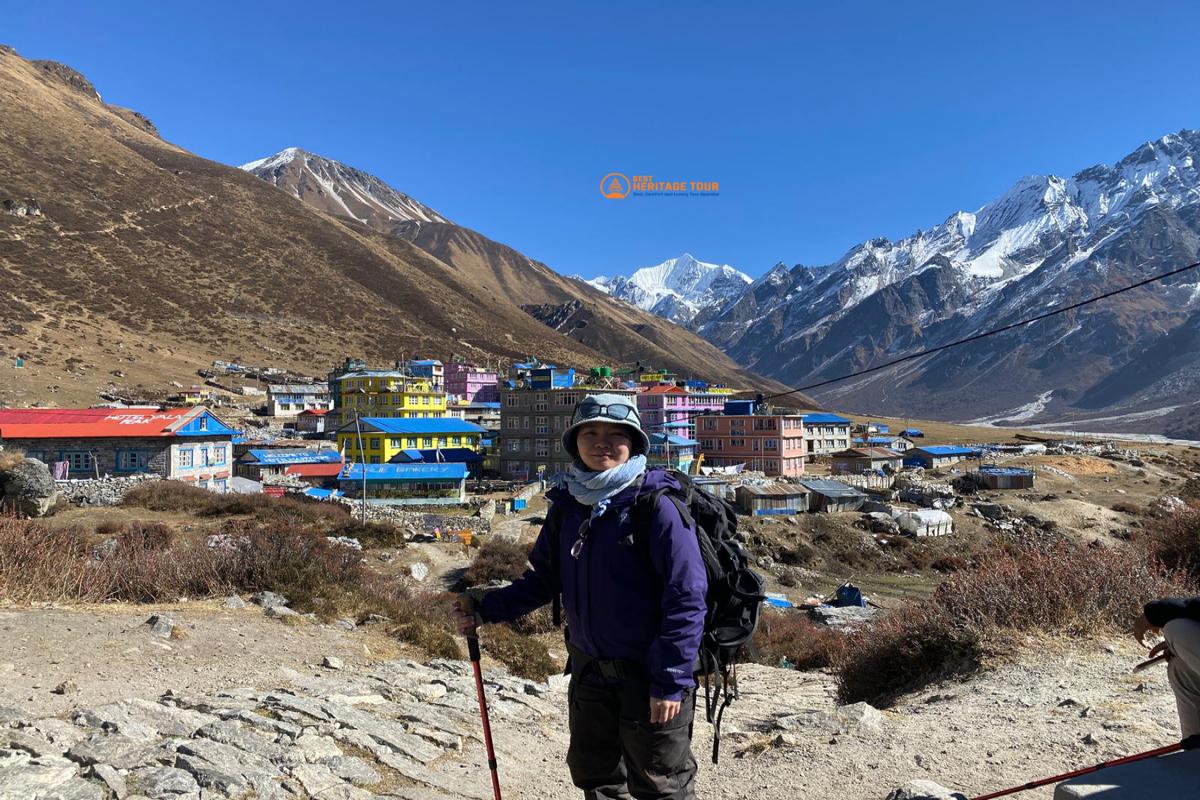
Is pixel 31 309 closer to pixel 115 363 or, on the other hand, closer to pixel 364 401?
pixel 115 363

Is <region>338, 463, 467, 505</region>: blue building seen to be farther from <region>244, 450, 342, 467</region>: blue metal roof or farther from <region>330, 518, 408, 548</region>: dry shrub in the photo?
<region>330, 518, 408, 548</region>: dry shrub

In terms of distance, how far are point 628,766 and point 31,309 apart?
92.8 metres

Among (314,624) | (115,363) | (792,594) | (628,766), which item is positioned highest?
(115,363)

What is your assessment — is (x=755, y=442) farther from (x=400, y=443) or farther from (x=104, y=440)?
(x=104, y=440)

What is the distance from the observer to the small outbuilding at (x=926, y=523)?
43.2m

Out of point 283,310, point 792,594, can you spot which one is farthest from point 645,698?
point 283,310

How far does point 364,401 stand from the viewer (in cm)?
6556

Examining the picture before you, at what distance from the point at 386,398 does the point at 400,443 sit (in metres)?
12.1

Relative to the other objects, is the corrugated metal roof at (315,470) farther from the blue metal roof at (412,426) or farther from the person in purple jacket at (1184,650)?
the person in purple jacket at (1184,650)

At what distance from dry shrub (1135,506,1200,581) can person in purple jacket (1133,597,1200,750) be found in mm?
7598

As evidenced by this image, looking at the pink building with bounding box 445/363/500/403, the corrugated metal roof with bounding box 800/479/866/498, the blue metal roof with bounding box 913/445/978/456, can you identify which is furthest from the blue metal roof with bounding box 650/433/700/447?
the pink building with bounding box 445/363/500/403

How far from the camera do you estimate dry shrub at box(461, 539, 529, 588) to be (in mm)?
21688

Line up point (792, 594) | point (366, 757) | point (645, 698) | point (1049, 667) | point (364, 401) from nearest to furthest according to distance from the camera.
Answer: point (645, 698) < point (366, 757) < point (1049, 667) < point (792, 594) < point (364, 401)

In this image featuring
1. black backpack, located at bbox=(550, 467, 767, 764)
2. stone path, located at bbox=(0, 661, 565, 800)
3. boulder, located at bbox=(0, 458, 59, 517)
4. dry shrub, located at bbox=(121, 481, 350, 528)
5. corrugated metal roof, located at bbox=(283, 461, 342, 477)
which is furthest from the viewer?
corrugated metal roof, located at bbox=(283, 461, 342, 477)
